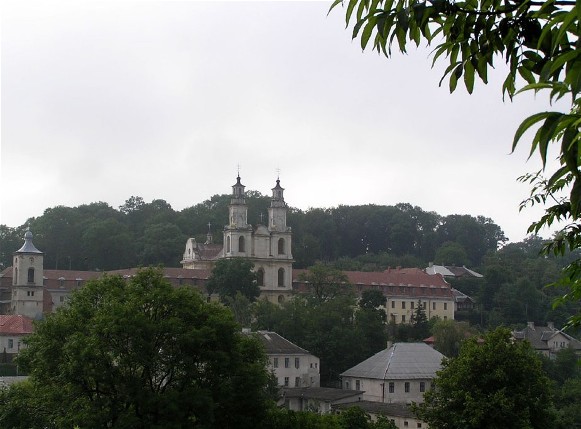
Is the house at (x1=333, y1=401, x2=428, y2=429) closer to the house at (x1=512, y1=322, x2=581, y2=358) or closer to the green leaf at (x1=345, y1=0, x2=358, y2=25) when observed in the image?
the house at (x1=512, y1=322, x2=581, y2=358)

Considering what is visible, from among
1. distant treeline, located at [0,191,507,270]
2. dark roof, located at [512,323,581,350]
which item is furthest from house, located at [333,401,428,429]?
distant treeline, located at [0,191,507,270]

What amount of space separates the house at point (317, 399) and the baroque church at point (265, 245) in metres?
37.7

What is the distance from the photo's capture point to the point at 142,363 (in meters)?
29.6

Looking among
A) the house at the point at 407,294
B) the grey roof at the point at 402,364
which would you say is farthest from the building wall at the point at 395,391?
the house at the point at 407,294

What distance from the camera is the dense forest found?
109 meters

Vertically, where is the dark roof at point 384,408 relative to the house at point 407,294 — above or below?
below

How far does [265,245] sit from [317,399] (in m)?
45.4

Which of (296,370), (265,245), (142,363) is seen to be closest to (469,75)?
(142,363)

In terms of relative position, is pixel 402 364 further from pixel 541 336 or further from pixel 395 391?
pixel 541 336

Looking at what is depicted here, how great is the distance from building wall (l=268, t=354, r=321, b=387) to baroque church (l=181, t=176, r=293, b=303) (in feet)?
101

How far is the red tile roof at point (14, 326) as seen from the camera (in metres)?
73.8

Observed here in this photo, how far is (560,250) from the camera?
8.90 m

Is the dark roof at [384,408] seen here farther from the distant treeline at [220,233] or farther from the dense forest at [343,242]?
the distant treeline at [220,233]

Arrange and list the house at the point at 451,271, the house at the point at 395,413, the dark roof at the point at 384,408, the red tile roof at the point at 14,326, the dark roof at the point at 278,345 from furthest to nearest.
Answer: the house at the point at 451,271 < the red tile roof at the point at 14,326 < the dark roof at the point at 278,345 < the dark roof at the point at 384,408 < the house at the point at 395,413
